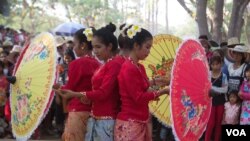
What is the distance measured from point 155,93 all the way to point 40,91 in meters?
1.22

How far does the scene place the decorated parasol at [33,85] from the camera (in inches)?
173

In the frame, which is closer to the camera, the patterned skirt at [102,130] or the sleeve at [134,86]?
the sleeve at [134,86]

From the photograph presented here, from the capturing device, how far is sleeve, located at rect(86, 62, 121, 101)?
3.77m

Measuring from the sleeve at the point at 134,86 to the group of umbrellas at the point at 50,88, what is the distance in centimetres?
24

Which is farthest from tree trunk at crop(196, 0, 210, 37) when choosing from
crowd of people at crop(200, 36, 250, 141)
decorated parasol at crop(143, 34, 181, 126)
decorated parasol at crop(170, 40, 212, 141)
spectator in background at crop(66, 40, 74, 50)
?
decorated parasol at crop(170, 40, 212, 141)

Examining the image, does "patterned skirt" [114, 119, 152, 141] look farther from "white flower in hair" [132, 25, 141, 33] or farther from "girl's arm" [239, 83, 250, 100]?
"girl's arm" [239, 83, 250, 100]

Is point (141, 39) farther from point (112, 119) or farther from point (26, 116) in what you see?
point (26, 116)

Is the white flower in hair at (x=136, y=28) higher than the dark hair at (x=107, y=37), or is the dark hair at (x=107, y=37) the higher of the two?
the white flower in hair at (x=136, y=28)

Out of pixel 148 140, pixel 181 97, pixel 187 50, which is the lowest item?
pixel 148 140

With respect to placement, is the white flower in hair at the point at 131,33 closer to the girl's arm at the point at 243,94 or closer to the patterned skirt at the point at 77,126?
the patterned skirt at the point at 77,126

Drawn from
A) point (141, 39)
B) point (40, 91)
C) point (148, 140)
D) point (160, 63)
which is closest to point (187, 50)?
point (141, 39)

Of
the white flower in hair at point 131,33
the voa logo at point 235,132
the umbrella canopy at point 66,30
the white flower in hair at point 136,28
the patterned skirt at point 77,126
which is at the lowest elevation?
the voa logo at point 235,132

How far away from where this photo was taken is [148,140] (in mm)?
3934

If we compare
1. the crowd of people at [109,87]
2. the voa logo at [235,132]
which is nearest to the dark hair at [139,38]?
the crowd of people at [109,87]
